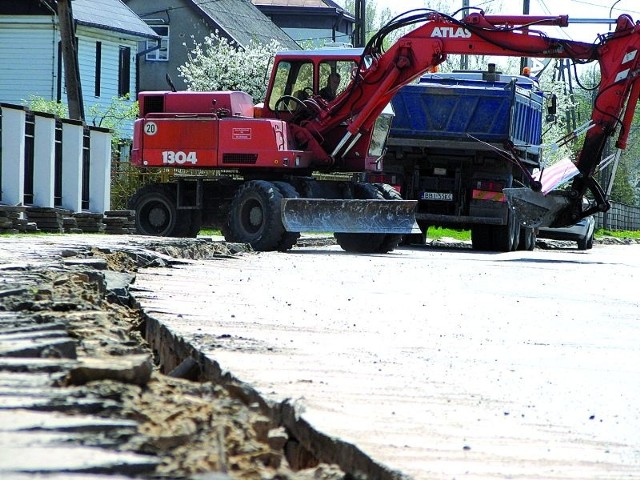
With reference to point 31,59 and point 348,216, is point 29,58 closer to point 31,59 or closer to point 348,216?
point 31,59

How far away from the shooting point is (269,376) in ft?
22.0

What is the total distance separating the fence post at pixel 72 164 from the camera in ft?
75.3

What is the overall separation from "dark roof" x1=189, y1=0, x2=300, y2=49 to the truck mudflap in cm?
3309

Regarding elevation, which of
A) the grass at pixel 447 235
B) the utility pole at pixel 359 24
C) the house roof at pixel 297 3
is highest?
the house roof at pixel 297 3

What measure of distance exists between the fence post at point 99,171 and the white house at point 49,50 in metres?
16.8

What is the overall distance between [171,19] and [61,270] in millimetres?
46202

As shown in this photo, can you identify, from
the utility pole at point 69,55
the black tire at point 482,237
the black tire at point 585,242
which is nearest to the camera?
the black tire at point 482,237

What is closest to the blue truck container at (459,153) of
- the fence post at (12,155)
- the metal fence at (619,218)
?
the fence post at (12,155)

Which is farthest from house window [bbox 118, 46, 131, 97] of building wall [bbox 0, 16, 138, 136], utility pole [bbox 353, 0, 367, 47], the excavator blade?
the excavator blade

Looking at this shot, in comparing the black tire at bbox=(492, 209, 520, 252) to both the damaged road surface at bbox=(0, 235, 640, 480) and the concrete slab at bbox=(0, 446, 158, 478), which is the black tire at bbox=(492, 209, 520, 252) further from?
the concrete slab at bbox=(0, 446, 158, 478)

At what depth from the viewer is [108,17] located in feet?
150

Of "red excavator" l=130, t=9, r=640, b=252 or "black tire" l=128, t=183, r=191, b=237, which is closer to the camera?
"red excavator" l=130, t=9, r=640, b=252

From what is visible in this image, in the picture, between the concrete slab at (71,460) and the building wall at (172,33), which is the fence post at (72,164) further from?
the building wall at (172,33)

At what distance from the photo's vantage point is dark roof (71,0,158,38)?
43.8 meters
